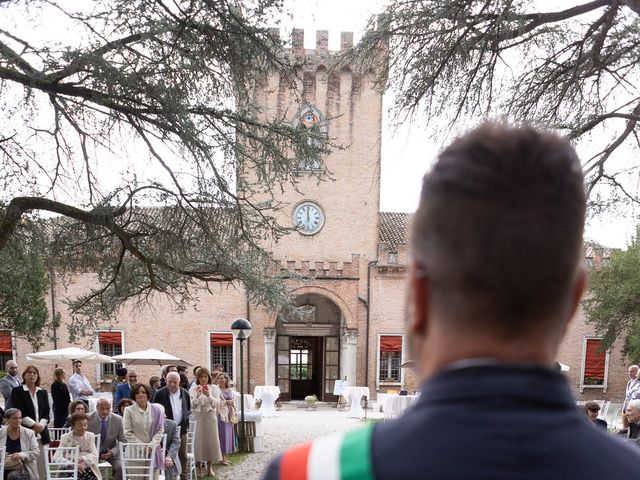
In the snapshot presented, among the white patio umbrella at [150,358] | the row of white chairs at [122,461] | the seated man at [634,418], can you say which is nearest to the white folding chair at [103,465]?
the row of white chairs at [122,461]

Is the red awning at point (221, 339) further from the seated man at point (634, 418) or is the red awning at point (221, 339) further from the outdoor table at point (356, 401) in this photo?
the seated man at point (634, 418)

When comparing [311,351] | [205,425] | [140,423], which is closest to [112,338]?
[311,351]

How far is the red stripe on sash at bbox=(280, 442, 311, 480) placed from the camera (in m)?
0.77

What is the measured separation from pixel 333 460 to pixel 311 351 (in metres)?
25.1

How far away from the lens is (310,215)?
24719 millimetres

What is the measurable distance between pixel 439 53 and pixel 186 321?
67.0ft

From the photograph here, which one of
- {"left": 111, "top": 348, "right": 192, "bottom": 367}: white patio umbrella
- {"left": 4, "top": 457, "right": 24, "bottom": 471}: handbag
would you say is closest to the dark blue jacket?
{"left": 4, "top": 457, "right": 24, "bottom": 471}: handbag

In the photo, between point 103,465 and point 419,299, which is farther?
point 103,465

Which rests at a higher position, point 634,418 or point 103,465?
point 634,418

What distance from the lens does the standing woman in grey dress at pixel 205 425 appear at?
1023 cm

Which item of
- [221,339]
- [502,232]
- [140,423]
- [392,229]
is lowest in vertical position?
[221,339]

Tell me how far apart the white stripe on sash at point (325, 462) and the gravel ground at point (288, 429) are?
8978mm

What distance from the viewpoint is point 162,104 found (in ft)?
18.6

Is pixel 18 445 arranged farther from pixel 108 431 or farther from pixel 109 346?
pixel 109 346
